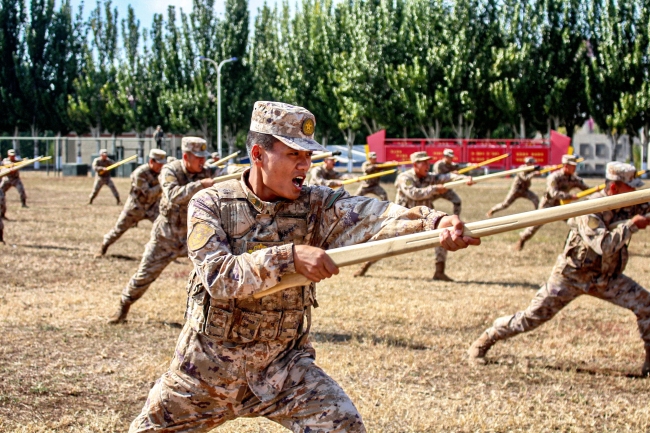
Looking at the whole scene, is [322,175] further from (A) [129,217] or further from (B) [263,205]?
(B) [263,205]

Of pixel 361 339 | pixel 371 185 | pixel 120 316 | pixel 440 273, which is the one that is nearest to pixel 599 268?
pixel 361 339

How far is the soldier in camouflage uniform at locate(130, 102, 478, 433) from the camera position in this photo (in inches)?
135

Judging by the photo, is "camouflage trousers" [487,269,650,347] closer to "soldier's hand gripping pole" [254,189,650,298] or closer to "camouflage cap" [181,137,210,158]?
"soldier's hand gripping pole" [254,189,650,298]

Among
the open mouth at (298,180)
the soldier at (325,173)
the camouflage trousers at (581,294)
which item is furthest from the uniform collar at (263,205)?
the soldier at (325,173)

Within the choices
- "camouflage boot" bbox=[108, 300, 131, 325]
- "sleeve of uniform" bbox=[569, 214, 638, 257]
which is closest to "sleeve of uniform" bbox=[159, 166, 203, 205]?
"camouflage boot" bbox=[108, 300, 131, 325]

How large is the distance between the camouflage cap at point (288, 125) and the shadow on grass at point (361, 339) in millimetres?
4647

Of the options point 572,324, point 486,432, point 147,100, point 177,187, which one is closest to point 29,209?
point 177,187

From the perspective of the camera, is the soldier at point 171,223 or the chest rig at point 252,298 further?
the soldier at point 171,223

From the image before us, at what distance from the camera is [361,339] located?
8094mm

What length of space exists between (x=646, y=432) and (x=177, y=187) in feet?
16.1

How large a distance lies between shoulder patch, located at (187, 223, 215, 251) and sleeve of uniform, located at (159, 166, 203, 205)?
487 cm

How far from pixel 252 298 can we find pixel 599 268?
4.02m

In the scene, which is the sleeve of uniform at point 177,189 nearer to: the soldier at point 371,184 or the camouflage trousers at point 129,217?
the camouflage trousers at point 129,217

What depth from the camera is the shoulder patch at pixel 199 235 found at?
3.32 meters
